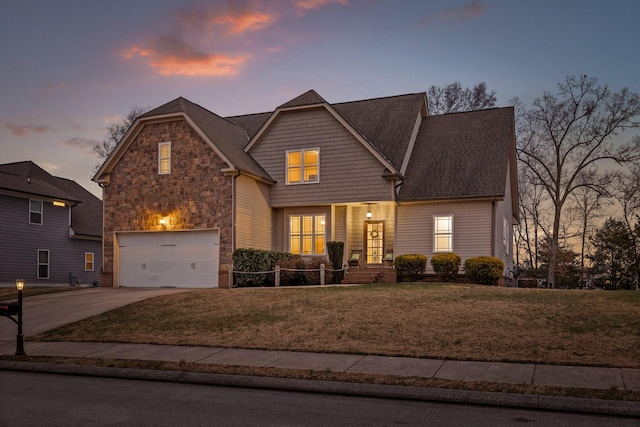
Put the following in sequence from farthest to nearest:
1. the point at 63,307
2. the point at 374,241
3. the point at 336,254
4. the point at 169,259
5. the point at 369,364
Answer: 1. the point at 374,241
2. the point at 169,259
3. the point at 336,254
4. the point at 63,307
5. the point at 369,364

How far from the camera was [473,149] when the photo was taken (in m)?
28.0

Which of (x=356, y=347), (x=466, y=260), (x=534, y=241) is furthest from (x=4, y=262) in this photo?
(x=534, y=241)

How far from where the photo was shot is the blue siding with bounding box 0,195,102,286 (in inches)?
1296

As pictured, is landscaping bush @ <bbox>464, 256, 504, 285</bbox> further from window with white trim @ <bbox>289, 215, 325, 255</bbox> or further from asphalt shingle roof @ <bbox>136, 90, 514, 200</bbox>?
window with white trim @ <bbox>289, 215, 325, 255</bbox>

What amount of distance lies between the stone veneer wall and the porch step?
16.2 ft

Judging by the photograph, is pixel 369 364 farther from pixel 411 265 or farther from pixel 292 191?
pixel 292 191

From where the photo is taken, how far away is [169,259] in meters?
26.5

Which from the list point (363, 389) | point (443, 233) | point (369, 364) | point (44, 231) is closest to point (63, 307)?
point (369, 364)

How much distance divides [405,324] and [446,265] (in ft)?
36.0

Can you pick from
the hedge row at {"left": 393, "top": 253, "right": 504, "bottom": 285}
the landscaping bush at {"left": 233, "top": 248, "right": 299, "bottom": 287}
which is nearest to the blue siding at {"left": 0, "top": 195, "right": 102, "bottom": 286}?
the landscaping bush at {"left": 233, "top": 248, "right": 299, "bottom": 287}

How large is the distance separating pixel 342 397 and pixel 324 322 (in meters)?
5.54

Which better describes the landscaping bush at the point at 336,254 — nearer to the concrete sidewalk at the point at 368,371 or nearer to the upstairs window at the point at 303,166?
the upstairs window at the point at 303,166

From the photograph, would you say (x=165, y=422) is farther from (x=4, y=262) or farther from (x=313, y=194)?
(x=4, y=262)

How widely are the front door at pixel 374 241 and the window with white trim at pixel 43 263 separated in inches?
771
